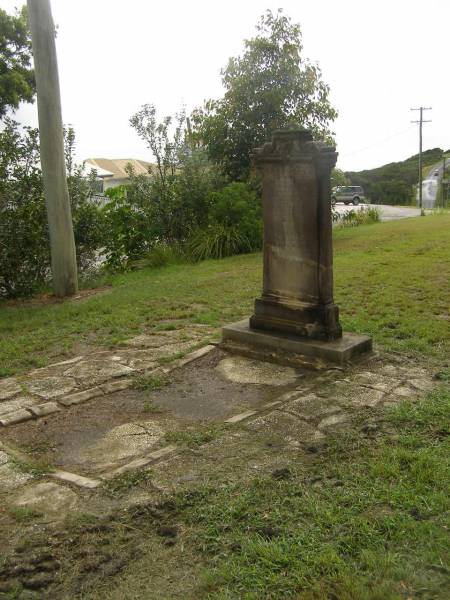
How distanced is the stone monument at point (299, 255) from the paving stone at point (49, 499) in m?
2.46

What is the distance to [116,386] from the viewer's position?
14.6ft

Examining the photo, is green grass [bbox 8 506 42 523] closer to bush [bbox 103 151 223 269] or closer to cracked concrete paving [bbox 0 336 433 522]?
cracked concrete paving [bbox 0 336 433 522]

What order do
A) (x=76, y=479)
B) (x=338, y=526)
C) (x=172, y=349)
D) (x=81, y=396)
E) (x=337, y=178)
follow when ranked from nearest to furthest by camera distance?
(x=338, y=526)
(x=76, y=479)
(x=81, y=396)
(x=172, y=349)
(x=337, y=178)

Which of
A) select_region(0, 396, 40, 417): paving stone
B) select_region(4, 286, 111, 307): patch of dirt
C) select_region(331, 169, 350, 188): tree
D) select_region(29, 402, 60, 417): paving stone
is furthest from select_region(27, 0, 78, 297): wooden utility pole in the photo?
select_region(331, 169, 350, 188): tree

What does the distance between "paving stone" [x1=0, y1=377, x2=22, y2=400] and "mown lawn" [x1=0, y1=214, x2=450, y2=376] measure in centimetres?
20

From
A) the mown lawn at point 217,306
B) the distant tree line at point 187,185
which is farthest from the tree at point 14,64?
the mown lawn at point 217,306

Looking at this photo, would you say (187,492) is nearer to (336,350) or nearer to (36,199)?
(336,350)

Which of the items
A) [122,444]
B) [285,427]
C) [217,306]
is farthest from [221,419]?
[217,306]

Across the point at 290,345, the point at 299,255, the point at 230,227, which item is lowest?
the point at 290,345

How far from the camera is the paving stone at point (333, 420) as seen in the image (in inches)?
139

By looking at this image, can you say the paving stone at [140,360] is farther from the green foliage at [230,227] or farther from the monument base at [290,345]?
the green foliage at [230,227]

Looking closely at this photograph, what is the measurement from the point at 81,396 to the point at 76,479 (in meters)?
1.29

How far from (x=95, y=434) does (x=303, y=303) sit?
2.19 metres

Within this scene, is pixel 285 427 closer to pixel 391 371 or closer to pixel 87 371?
pixel 391 371
